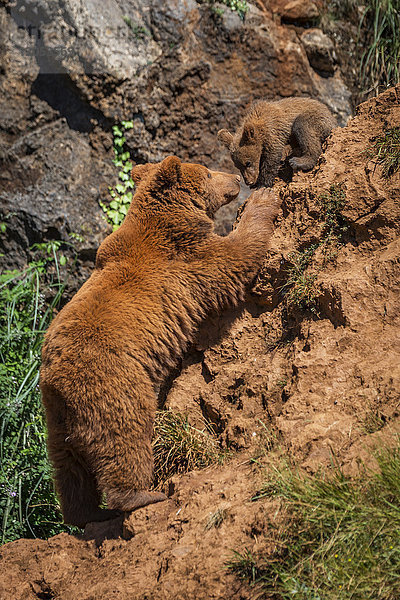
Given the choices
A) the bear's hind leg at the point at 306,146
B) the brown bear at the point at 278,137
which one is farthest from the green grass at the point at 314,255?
the brown bear at the point at 278,137

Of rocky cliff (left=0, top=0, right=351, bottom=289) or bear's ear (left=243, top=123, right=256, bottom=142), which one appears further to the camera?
rocky cliff (left=0, top=0, right=351, bottom=289)

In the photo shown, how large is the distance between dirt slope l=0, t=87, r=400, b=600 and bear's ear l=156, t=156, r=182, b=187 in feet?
3.33

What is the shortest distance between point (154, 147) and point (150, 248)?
4.62 metres

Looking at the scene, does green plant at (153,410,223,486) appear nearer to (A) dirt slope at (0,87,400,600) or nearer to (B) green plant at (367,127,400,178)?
(A) dirt slope at (0,87,400,600)

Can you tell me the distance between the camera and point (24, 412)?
794 cm

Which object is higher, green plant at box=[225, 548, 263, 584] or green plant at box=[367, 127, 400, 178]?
green plant at box=[367, 127, 400, 178]

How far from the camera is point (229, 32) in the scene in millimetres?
10047

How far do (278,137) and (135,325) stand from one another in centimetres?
239

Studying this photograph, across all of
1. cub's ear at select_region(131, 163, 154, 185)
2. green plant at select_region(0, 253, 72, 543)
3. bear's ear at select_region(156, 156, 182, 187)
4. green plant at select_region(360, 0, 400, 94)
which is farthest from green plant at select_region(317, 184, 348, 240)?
green plant at select_region(360, 0, 400, 94)

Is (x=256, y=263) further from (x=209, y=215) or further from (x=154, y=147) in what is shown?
(x=154, y=147)

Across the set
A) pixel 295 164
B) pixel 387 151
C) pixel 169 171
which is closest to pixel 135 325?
pixel 169 171

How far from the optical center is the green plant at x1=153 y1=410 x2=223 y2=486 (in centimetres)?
505

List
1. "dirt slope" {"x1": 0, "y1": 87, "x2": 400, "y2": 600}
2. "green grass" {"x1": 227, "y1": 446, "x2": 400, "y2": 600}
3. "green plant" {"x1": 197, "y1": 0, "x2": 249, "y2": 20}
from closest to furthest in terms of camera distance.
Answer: "green grass" {"x1": 227, "y1": 446, "x2": 400, "y2": 600} → "dirt slope" {"x1": 0, "y1": 87, "x2": 400, "y2": 600} → "green plant" {"x1": 197, "y1": 0, "x2": 249, "y2": 20}

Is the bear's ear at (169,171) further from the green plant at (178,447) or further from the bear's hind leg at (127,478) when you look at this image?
the bear's hind leg at (127,478)
